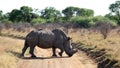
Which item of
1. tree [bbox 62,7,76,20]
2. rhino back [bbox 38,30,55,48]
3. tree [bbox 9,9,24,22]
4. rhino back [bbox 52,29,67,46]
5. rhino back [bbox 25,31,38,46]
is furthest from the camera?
tree [bbox 62,7,76,20]

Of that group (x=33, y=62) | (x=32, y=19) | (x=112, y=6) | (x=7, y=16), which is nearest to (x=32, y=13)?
(x=32, y=19)

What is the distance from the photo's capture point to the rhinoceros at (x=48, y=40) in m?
26.8

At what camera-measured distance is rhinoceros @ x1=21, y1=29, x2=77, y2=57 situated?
1056 inches

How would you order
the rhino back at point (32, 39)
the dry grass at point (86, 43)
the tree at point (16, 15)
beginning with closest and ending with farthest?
the dry grass at point (86, 43)
the rhino back at point (32, 39)
the tree at point (16, 15)

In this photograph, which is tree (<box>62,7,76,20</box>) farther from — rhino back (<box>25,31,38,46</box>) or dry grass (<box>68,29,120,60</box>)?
rhino back (<box>25,31,38,46</box>)

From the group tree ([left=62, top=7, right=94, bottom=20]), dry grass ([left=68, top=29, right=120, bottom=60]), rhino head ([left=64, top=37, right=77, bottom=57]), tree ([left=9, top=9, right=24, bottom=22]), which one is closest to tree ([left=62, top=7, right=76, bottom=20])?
tree ([left=62, top=7, right=94, bottom=20])

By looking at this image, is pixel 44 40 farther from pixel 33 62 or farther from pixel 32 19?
pixel 32 19

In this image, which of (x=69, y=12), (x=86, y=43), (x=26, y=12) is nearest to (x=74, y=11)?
(x=69, y=12)

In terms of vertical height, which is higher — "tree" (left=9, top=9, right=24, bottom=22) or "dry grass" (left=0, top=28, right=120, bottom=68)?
"dry grass" (left=0, top=28, right=120, bottom=68)

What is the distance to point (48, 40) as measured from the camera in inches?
1069

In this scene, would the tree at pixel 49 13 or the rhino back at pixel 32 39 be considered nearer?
the rhino back at pixel 32 39

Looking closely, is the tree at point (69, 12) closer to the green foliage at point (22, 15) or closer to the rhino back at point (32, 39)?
the green foliage at point (22, 15)

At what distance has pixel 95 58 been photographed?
24766 mm

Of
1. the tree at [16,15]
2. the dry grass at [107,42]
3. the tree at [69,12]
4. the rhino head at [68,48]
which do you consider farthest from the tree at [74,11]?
the rhino head at [68,48]
